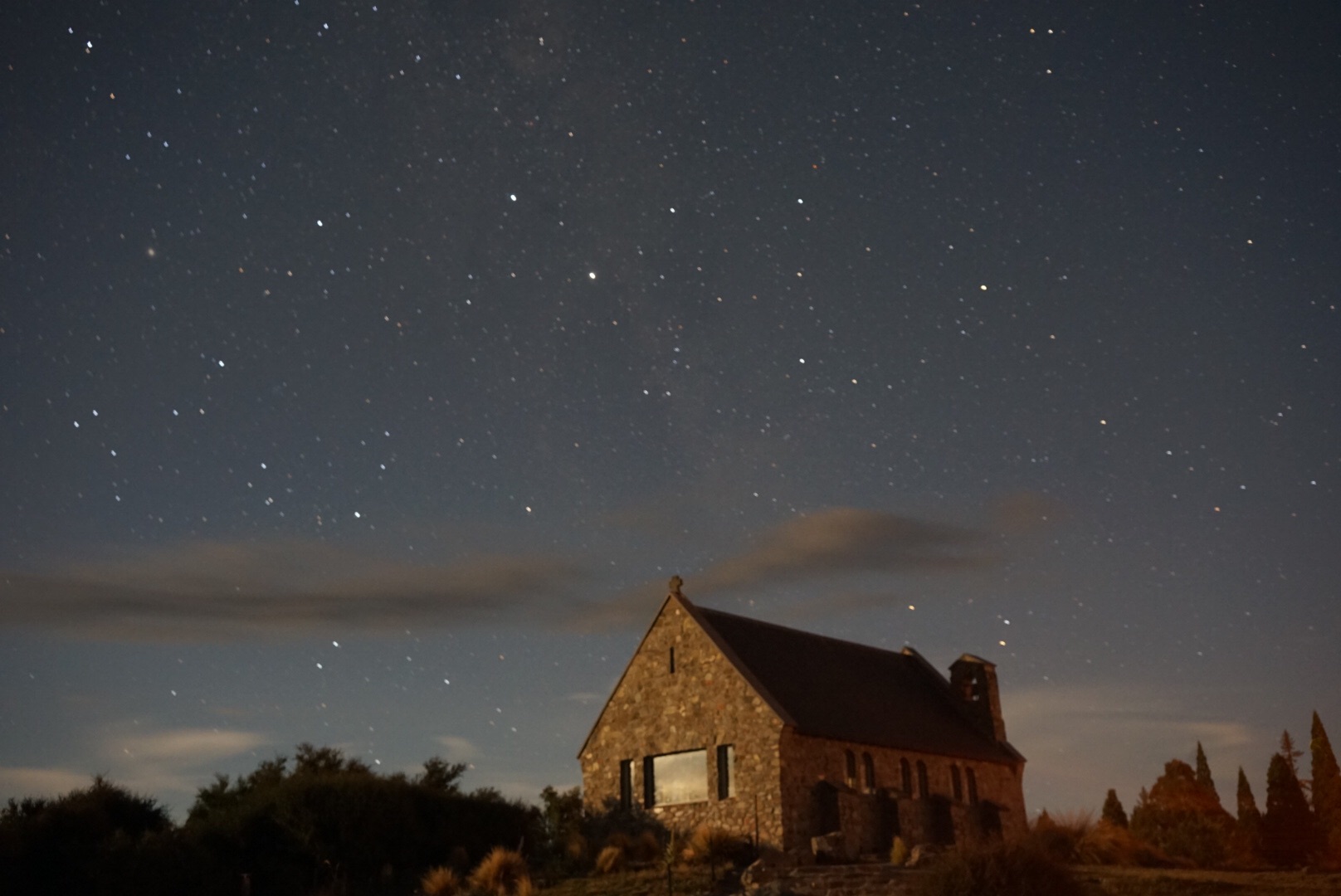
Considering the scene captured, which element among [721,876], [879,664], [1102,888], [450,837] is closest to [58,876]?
[450,837]

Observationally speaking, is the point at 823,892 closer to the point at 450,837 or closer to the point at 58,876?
the point at 450,837

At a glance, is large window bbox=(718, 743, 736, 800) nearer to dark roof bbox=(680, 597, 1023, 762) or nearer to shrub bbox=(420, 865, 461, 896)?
dark roof bbox=(680, 597, 1023, 762)

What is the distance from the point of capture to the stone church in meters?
34.9

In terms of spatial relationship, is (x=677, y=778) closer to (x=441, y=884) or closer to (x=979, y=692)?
(x=441, y=884)

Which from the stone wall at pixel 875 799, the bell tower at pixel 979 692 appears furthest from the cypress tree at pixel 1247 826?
the stone wall at pixel 875 799

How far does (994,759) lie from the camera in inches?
1720

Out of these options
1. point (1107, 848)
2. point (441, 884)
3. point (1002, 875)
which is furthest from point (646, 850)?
point (1002, 875)

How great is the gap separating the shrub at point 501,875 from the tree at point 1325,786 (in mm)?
41606

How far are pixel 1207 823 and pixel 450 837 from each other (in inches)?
1252

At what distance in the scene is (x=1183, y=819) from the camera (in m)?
51.0

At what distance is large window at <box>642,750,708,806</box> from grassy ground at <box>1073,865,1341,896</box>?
1216 cm

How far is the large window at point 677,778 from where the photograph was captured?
36.4 meters

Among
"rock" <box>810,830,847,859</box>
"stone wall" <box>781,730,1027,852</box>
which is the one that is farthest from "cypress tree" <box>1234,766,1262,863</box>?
"rock" <box>810,830,847,859</box>

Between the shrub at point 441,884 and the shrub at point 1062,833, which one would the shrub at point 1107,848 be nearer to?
the shrub at point 1062,833
